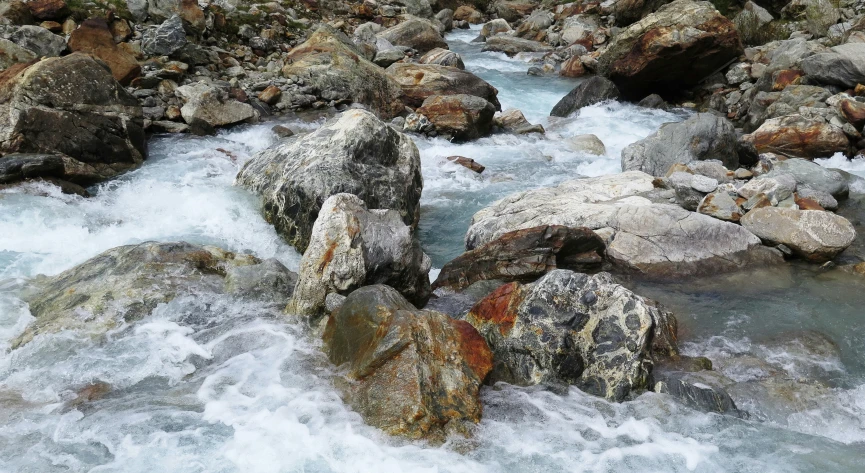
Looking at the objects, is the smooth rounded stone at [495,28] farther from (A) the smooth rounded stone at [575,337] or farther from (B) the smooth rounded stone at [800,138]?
(A) the smooth rounded stone at [575,337]

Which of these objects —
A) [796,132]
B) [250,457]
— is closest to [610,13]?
[796,132]

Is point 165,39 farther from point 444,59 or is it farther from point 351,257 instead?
point 351,257

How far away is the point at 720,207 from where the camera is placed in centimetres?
1045

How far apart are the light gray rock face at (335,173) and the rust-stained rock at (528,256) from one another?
1.57m

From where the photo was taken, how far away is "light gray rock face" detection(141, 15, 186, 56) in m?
17.5

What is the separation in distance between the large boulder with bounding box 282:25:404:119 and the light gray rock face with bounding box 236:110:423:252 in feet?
20.9

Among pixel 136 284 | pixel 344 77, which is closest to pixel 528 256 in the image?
pixel 136 284

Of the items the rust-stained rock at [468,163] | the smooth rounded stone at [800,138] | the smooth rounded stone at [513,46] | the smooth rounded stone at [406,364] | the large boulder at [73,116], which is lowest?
the smooth rounded stone at [513,46]

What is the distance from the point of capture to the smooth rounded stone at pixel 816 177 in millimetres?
11625

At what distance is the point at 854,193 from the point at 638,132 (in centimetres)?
591

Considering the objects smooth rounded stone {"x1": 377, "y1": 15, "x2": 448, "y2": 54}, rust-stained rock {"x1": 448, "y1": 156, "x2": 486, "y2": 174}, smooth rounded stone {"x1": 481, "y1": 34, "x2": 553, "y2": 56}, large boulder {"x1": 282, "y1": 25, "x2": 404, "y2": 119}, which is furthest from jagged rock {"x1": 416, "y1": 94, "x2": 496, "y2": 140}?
smooth rounded stone {"x1": 481, "y1": 34, "x2": 553, "y2": 56}

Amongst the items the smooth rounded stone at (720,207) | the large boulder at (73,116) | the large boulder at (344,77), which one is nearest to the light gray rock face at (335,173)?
the large boulder at (73,116)

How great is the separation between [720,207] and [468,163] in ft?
18.0

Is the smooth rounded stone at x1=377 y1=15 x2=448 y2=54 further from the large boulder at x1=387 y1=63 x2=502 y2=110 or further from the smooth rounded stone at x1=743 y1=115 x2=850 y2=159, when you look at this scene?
the smooth rounded stone at x1=743 y1=115 x2=850 y2=159
